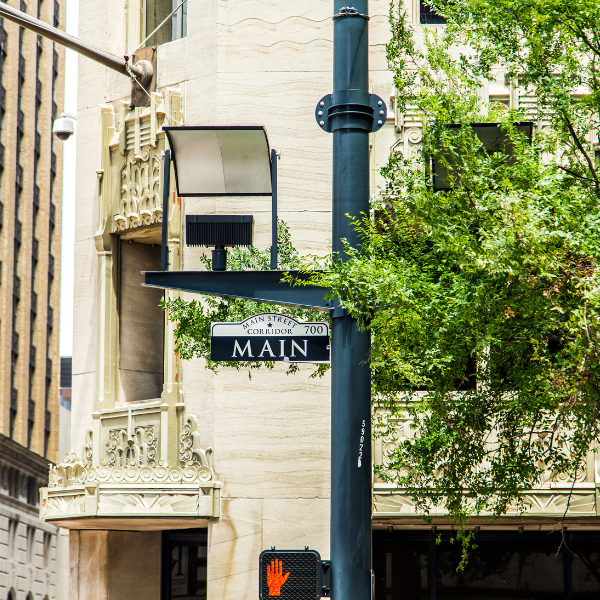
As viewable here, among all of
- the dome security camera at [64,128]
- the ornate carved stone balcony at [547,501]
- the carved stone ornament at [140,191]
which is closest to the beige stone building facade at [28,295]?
the dome security camera at [64,128]

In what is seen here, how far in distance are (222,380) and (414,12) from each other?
20.2ft

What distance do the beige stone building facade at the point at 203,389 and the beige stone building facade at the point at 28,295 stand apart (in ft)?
142

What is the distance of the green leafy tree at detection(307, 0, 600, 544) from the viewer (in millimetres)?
5910

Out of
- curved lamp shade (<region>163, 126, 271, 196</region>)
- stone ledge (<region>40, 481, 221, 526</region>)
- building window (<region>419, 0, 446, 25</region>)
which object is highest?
building window (<region>419, 0, 446, 25</region>)

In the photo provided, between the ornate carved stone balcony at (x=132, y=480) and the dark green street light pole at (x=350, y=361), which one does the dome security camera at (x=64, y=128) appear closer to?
the ornate carved stone balcony at (x=132, y=480)

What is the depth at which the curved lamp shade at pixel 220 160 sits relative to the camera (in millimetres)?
7105

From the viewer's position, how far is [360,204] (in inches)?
256

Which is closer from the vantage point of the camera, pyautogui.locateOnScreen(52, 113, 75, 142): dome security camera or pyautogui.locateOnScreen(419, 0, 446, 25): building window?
pyautogui.locateOnScreen(419, 0, 446, 25): building window

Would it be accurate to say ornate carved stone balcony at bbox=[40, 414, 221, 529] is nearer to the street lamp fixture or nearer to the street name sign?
the street lamp fixture

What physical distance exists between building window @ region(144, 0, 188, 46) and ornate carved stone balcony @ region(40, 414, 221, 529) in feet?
19.2

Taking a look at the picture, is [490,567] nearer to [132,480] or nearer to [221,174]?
[132,480]

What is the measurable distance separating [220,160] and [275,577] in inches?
123

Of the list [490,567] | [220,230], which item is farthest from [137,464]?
[220,230]

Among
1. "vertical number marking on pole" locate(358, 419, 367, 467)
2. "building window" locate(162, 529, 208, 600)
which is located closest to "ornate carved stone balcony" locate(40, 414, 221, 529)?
"building window" locate(162, 529, 208, 600)
